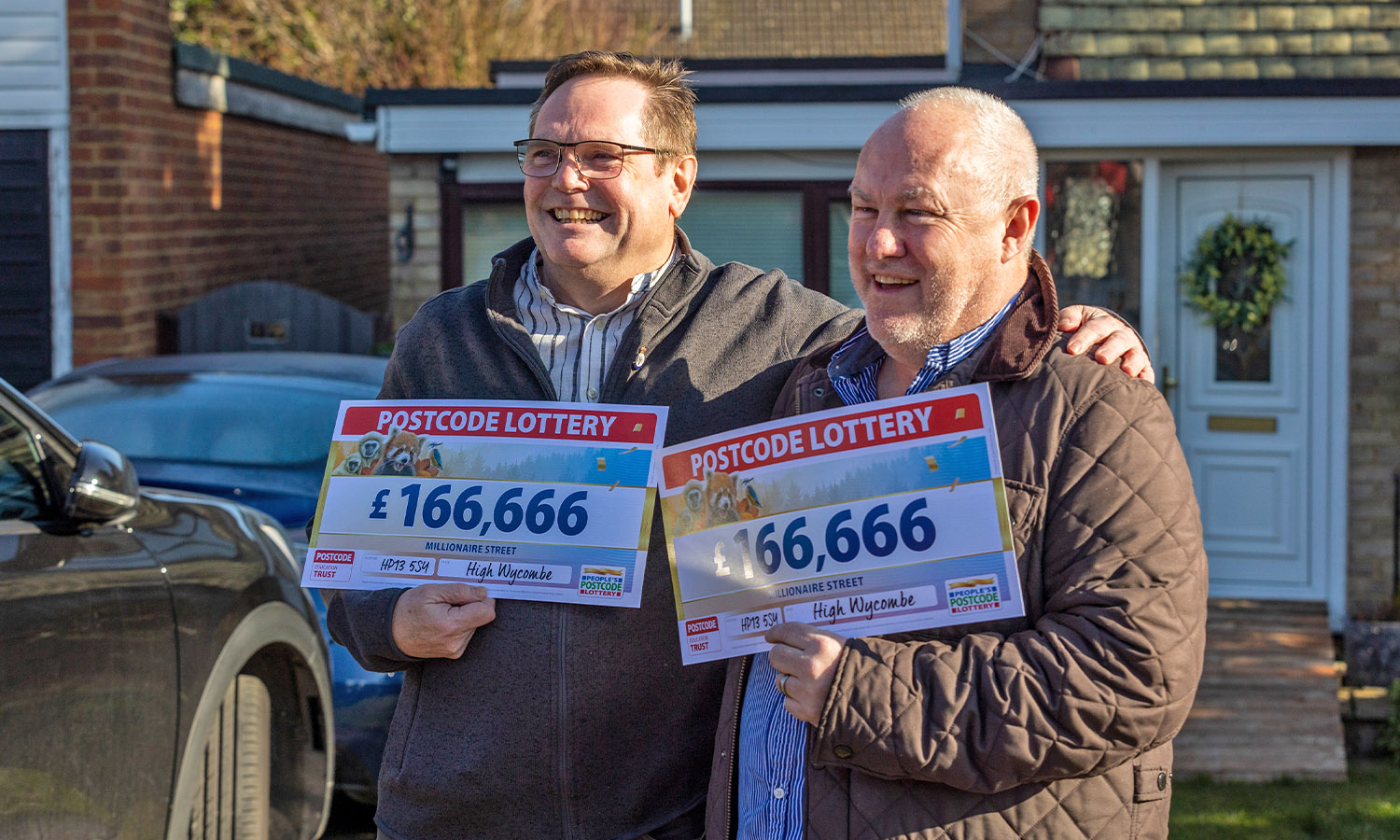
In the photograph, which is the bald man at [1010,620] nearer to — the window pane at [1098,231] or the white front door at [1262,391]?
the window pane at [1098,231]

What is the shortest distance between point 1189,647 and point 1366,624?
602 centimetres

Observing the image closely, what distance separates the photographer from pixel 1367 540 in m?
7.52

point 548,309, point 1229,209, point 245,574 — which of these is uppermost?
point 1229,209

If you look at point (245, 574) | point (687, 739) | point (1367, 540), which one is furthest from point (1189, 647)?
point (1367, 540)

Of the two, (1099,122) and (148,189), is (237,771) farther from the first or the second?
(148,189)

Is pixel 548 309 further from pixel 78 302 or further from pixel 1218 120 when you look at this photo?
pixel 78 302

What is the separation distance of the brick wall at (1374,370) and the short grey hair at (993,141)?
622 centimetres

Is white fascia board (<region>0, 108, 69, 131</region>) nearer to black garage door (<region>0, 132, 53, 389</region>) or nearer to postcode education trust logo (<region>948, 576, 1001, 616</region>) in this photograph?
black garage door (<region>0, 132, 53, 389</region>)

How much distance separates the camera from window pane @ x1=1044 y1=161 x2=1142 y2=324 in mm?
7395

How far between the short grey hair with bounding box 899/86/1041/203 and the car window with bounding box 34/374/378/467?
3.74 m

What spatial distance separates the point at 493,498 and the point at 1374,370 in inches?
254

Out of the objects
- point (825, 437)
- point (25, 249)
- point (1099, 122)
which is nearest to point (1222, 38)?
point (1099, 122)

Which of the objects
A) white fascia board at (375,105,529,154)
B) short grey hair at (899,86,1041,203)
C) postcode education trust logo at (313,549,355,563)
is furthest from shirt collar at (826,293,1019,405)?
white fascia board at (375,105,529,154)

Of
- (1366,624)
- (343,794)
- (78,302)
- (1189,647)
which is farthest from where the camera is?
(78,302)
